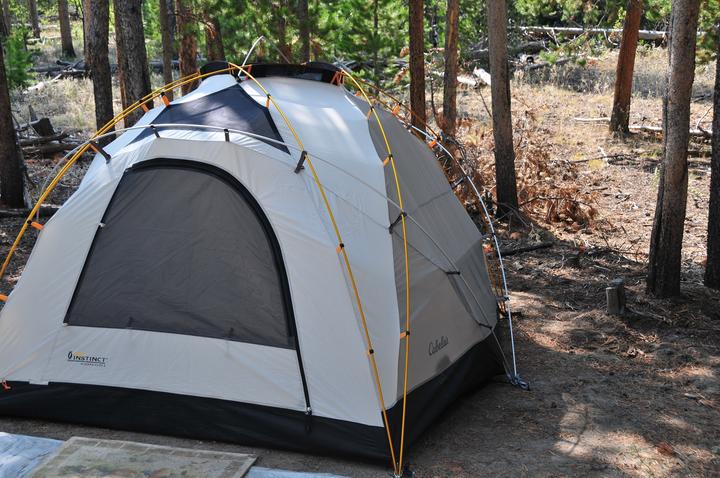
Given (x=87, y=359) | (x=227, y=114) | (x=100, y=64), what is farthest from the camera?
(x=100, y=64)

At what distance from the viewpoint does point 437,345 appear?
5457 mm

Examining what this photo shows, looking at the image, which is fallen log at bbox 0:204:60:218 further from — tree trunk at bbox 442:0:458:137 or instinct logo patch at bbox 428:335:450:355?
instinct logo patch at bbox 428:335:450:355

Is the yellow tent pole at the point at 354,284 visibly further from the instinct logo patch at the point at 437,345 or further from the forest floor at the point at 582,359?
the instinct logo patch at the point at 437,345

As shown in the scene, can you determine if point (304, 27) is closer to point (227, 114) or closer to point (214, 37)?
point (214, 37)

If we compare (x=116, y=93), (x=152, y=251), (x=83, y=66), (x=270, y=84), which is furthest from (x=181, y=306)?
(x=83, y=66)

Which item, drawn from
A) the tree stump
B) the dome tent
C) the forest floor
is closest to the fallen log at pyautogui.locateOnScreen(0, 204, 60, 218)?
the forest floor

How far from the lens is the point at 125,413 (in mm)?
5238

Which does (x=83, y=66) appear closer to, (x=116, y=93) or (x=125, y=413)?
(x=116, y=93)

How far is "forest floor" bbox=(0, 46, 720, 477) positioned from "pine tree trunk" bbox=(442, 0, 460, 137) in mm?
626

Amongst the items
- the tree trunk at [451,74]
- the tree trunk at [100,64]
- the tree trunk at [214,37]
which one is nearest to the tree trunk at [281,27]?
the tree trunk at [214,37]

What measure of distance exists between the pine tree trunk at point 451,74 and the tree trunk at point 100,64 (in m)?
5.49

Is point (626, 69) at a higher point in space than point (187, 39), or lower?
lower

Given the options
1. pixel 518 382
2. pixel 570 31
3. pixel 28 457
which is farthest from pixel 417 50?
pixel 570 31

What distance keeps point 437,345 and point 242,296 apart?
4.75 ft
